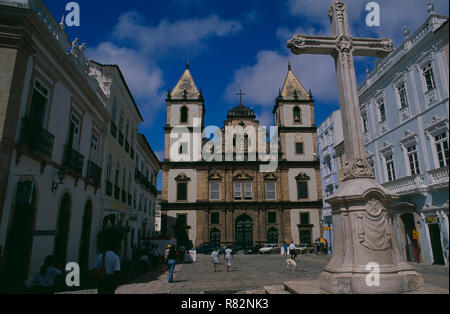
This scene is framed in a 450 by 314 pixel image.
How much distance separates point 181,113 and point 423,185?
30374mm

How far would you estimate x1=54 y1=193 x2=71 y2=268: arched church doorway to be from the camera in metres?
11.2

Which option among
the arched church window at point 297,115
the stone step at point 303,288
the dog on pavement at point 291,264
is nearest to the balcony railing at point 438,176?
the dog on pavement at point 291,264

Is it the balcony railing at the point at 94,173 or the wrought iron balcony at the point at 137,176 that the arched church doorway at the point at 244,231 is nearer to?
the wrought iron balcony at the point at 137,176

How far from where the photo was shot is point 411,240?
14602mm

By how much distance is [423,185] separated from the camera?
13.4 meters

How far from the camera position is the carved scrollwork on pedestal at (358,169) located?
6.42 meters

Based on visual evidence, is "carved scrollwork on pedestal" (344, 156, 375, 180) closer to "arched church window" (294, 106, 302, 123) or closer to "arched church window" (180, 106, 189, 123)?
"arched church window" (180, 106, 189, 123)

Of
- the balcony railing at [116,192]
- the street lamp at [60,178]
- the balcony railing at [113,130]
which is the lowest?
the street lamp at [60,178]

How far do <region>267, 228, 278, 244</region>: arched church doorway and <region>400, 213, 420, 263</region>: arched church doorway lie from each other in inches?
822

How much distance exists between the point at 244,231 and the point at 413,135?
2470 cm

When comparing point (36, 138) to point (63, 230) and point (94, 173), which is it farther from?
point (94, 173)

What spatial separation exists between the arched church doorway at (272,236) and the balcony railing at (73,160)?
27.0 metres

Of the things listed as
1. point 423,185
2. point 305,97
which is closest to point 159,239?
point 423,185
